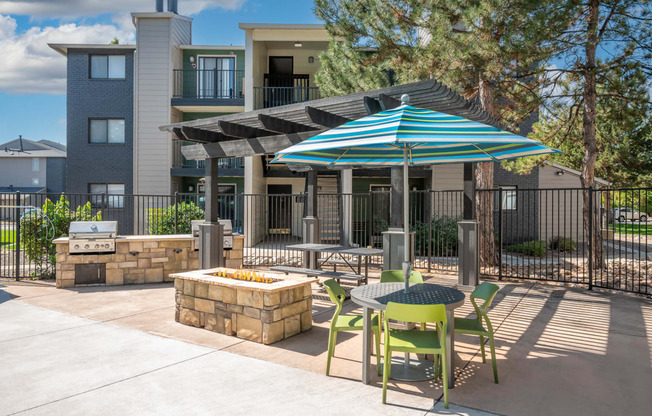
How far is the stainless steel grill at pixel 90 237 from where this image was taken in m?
8.43

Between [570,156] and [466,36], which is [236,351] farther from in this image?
[570,156]

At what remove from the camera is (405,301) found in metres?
4.05

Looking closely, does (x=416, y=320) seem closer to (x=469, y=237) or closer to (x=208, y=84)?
(x=469, y=237)

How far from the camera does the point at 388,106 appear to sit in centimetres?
532

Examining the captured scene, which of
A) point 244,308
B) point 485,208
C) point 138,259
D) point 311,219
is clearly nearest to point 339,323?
point 244,308

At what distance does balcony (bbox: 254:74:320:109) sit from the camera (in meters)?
17.2

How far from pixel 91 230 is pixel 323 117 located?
215 inches

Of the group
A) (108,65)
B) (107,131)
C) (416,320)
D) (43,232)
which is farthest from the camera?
(107,131)

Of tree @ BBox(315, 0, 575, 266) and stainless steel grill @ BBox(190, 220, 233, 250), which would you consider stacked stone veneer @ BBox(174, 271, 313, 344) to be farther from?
tree @ BBox(315, 0, 575, 266)

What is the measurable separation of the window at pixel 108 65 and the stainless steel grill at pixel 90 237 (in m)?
11.5

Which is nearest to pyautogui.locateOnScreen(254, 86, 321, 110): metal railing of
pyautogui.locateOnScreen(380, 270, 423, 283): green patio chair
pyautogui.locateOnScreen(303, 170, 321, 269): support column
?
pyautogui.locateOnScreen(303, 170, 321, 269): support column

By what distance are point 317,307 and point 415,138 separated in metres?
4.14

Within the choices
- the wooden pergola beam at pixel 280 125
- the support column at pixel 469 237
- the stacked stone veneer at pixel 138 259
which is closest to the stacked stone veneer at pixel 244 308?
the wooden pergola beam at pixel 280 125

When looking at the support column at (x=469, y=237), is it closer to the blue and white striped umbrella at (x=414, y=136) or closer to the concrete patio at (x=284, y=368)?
the concrete patio at (x=284, y=368)
